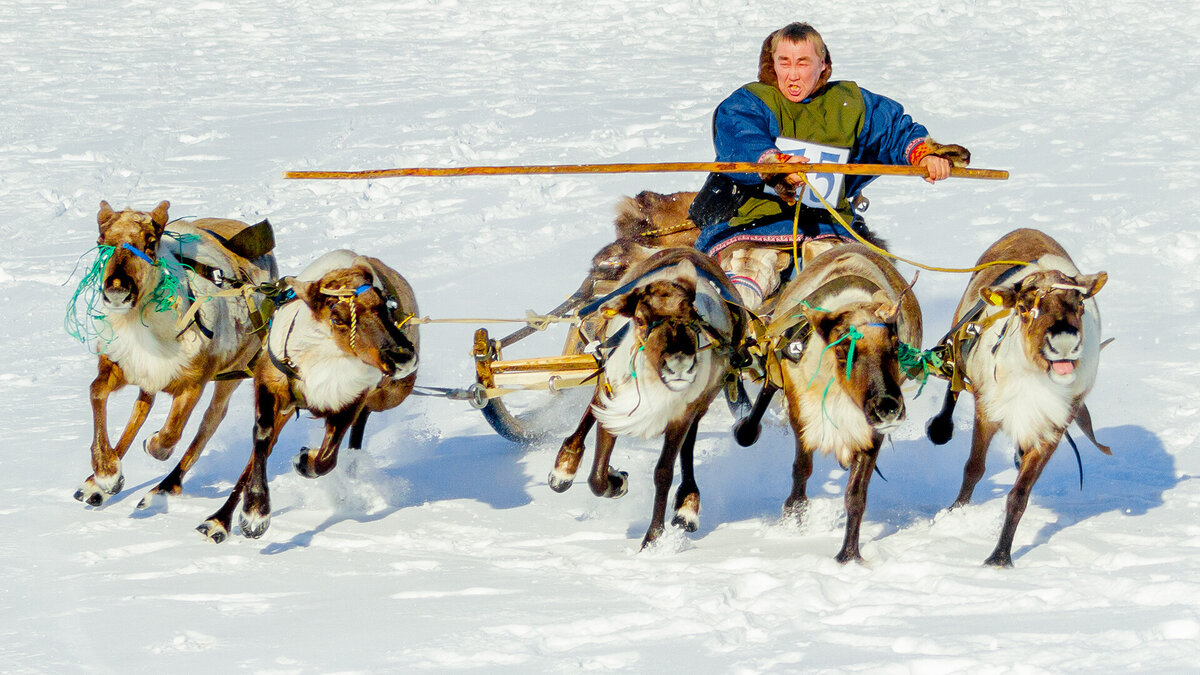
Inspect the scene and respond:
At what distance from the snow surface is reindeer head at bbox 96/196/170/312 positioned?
3.59 feet

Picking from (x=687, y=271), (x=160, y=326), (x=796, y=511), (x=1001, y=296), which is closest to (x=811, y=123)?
(x=687, y=271)

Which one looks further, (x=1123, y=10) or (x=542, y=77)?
(x=1123, y=10)

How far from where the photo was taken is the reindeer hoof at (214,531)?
19.7 ft

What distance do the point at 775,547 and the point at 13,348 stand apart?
620 centimetres

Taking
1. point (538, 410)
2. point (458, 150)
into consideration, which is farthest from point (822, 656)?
point (458, 150)

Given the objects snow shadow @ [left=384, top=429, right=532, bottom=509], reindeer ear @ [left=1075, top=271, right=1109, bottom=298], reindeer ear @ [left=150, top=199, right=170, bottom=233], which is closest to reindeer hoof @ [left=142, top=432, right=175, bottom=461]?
reindeer ear @ [left=150, top=199, right=170, bottom=233]

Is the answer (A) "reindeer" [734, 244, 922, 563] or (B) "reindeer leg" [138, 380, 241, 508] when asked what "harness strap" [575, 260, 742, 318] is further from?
(B) "reindeer leg" [138, 380, 241, 508]

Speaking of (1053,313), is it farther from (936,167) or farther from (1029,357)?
(936,167)

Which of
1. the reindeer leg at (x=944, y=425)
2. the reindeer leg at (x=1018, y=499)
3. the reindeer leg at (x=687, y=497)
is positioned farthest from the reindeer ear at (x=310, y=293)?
the reindeer leg at (x=1018, y=499)

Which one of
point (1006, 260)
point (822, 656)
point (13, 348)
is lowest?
point (13, 348)

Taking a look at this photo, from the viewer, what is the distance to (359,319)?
5.98 metres

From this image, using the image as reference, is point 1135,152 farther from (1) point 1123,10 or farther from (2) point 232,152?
(2) point 232,152

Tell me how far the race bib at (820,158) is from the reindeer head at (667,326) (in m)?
1.53

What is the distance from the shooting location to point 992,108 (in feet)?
48.5
